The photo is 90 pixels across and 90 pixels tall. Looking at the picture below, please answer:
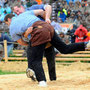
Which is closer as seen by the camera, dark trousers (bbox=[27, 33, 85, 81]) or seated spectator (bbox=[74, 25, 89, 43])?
dark trousers (bbox=[27, 33, 85, 81])

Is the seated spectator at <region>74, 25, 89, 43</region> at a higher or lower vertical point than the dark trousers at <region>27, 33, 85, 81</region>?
lower

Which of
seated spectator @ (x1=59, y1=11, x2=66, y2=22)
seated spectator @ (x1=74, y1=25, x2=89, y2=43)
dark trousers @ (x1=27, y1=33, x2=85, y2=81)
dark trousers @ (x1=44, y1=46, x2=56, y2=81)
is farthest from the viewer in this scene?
seated spectator @ (x1=59, y1=11, x2=66, y2=22)

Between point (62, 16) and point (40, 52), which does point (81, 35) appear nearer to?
point (62, 16)

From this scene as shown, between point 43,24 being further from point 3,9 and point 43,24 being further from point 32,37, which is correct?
point 3,9

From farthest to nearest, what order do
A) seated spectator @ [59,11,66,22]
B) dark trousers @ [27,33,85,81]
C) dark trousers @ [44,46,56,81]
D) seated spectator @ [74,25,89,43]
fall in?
1. seated spectator @ [59,11,66,22]
2. seated spectator @ [74,25,89,43]
3. dark trousers @ [44,46,56,81]
4. dark trousers @ [27,33,85,81]

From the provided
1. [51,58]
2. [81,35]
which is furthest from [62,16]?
[51,58]

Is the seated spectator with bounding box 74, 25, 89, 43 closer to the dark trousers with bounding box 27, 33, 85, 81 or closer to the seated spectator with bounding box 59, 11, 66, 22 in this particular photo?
the seated spectator with bounding box 59, 11, 66, 22

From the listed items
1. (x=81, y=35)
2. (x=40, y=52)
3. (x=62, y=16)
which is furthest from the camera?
(x=62, y=16)

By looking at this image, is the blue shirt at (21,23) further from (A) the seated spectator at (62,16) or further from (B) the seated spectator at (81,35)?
(A) the seated spectator at (62,16)

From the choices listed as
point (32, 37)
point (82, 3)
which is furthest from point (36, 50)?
point (82, 3)

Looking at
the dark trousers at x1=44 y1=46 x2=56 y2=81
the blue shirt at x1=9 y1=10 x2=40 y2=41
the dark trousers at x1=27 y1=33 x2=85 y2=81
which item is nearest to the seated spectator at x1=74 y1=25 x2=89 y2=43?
the dark trousers at x1=44 y1=46 x2=56 y2=81

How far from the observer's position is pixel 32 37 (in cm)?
498

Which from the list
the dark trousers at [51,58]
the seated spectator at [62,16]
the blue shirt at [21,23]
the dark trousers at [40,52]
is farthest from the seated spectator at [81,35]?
the blue shirt at [21,23]

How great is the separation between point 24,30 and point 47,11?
1.83 feet
